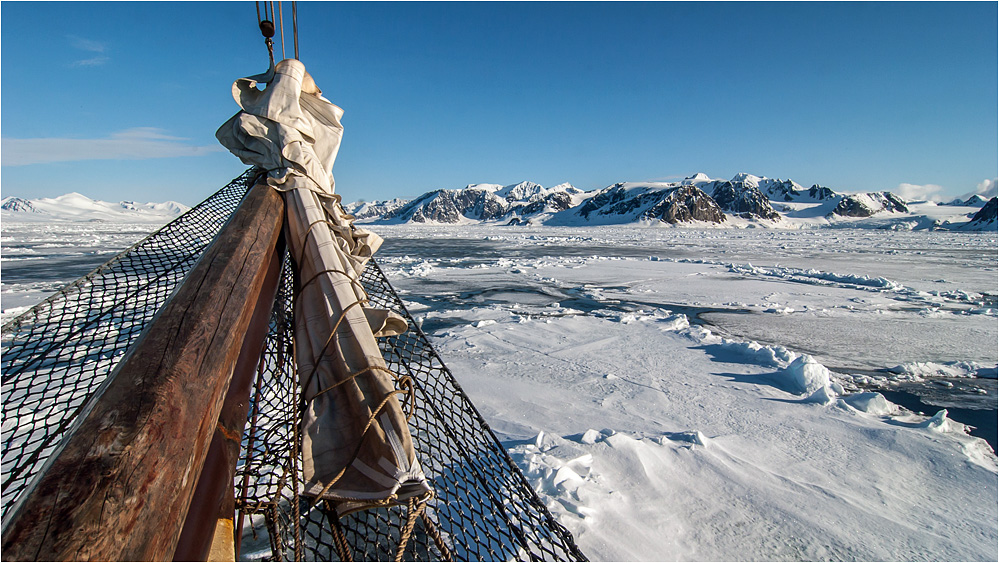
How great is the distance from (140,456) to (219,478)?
1.29 feet

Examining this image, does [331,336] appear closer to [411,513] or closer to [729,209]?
[411,513]

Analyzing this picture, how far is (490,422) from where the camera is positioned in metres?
3.15

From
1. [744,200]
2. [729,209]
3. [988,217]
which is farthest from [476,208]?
[988,217]

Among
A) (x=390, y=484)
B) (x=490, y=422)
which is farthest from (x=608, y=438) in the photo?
(x=390, y=484)

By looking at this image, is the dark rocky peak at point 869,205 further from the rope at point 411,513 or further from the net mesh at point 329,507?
the rope at point 411,513

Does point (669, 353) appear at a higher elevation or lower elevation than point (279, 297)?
lower

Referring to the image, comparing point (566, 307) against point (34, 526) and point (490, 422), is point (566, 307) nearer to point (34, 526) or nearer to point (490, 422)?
point (490, 422)

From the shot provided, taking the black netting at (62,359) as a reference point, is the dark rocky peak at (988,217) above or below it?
below

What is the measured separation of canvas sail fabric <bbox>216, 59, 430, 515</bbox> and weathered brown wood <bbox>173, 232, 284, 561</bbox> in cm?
18

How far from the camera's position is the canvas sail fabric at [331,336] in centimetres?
126

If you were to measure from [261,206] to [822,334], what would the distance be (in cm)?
623

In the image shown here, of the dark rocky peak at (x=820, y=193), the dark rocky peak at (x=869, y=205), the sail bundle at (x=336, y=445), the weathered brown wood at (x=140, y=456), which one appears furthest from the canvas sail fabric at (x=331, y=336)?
the dark rocky peak at (x=820, y=193)

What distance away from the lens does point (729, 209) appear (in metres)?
113

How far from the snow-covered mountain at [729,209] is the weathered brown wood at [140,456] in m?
A: 89.8
